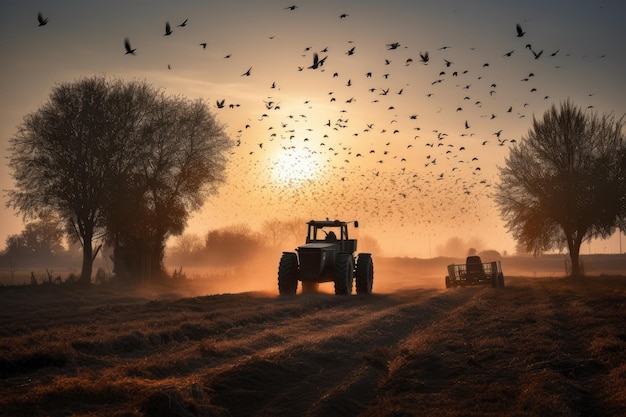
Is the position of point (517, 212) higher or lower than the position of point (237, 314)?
higher

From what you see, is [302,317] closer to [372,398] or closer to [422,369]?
[422,369]

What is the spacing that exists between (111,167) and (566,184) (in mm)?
29425

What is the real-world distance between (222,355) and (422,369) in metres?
3.90

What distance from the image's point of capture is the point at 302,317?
65.2ft

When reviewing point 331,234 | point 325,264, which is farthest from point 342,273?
point 331,234

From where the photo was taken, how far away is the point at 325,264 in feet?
92.2

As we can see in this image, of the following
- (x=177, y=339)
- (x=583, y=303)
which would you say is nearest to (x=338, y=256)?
(x=583, y=303)

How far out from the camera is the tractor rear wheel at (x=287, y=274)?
2814cm

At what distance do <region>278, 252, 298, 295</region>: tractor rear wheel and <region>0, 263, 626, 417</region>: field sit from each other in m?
7.00

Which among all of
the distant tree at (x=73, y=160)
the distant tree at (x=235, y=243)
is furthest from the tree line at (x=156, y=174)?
the distant tree at (x=235, y=243)

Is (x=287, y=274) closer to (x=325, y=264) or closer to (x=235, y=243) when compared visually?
(x=325, y=264)

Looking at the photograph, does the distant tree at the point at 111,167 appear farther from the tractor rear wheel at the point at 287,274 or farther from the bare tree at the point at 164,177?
the tractor rear wheel at the point at 287,274

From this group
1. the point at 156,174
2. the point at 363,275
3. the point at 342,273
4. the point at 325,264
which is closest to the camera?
the point at 342,273

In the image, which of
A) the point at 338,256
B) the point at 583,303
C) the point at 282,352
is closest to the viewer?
the point at 282,352
